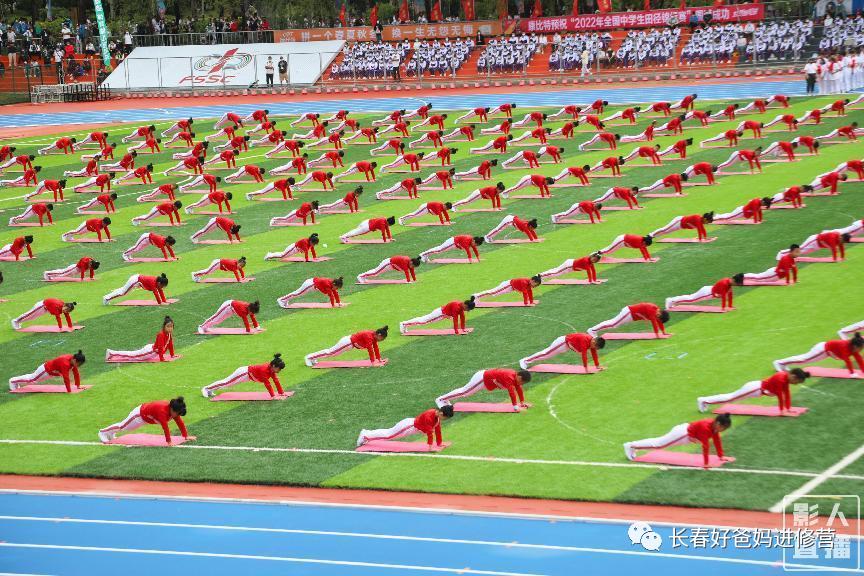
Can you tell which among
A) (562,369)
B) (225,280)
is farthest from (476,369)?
(225,280)

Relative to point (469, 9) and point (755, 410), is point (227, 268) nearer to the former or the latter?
point (755, 410)

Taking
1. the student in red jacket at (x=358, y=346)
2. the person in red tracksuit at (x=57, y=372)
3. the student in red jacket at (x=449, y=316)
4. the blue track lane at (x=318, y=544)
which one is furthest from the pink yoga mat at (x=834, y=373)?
the person in red tracksuit at (x=57, y=372)

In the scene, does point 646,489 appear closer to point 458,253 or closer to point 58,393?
point 58,393

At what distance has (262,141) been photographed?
52.4 metres

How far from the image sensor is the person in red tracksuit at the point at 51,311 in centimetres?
2592

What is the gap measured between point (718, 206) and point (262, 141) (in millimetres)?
23396

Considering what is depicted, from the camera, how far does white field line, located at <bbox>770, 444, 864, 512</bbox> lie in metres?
15.7

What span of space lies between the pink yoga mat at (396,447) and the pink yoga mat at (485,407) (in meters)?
1.30

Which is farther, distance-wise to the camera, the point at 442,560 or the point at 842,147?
the point at 842,147

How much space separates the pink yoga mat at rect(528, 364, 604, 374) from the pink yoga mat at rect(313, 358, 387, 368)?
8.77 feet

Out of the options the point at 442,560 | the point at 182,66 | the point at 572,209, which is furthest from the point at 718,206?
the point at 182,66

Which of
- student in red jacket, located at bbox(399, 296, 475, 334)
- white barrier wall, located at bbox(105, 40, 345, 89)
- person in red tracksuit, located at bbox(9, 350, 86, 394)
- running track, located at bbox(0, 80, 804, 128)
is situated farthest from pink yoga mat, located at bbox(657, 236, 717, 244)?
white barrier wall, located at bbox(105, 40, 345, 89)

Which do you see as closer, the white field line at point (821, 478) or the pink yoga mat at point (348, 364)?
the white field line at point (821, 478)

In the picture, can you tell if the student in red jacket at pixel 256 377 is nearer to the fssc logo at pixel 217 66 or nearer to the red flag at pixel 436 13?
the fssc logo at pixel 217 66
